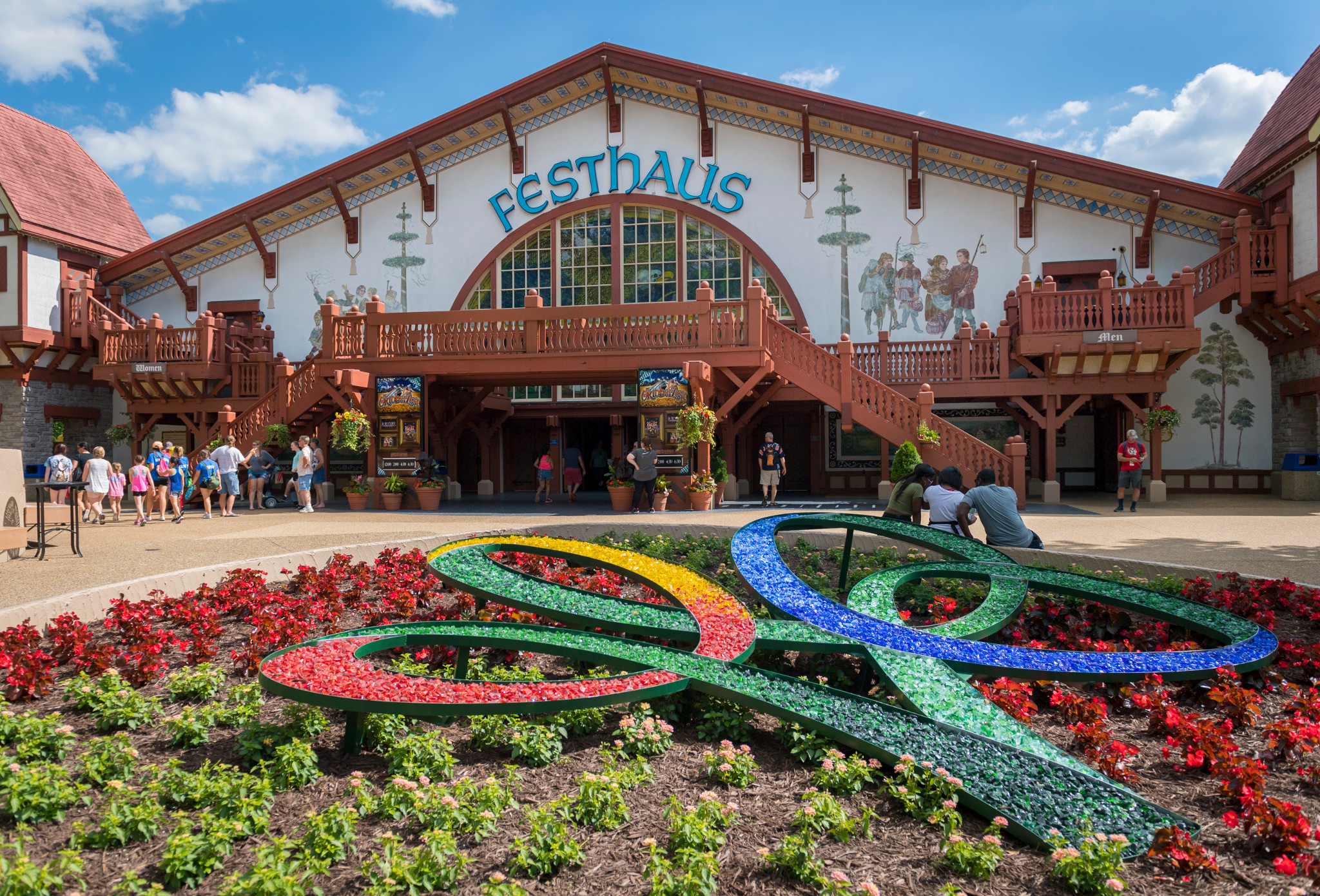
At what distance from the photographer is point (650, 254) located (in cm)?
2291

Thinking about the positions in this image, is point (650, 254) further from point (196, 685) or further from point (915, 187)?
point (196, 685)

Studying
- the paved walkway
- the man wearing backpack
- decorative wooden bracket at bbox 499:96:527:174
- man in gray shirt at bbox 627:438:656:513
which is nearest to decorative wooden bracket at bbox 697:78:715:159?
decorative wooden bracket at bbox 499:96:527:174

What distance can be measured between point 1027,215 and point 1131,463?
8.41m

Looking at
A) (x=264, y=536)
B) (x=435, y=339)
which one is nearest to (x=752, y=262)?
(x=435, y=339)

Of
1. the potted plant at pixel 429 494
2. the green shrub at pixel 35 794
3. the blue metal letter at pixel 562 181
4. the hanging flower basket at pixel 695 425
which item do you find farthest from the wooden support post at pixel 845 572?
the blue metal letter at pixel 562 181

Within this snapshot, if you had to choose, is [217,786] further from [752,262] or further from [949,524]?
[752,262]

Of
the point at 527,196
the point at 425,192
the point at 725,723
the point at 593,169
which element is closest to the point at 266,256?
the point at 425,192

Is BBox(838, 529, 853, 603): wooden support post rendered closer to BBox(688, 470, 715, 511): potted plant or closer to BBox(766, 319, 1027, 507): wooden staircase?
BBox(688, 470, 715, 511): potted plant

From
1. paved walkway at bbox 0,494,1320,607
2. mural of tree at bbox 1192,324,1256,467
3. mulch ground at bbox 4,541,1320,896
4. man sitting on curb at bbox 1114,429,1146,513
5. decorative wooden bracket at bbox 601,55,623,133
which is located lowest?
mulch ground at bbox 4,541,1320,896

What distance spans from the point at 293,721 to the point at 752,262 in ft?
64.4

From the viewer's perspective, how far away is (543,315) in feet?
56.6

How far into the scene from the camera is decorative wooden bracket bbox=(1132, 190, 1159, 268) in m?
19.3

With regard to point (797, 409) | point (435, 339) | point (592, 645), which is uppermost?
point (435, 339)

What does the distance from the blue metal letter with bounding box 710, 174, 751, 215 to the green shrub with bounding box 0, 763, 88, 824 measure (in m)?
21.0
